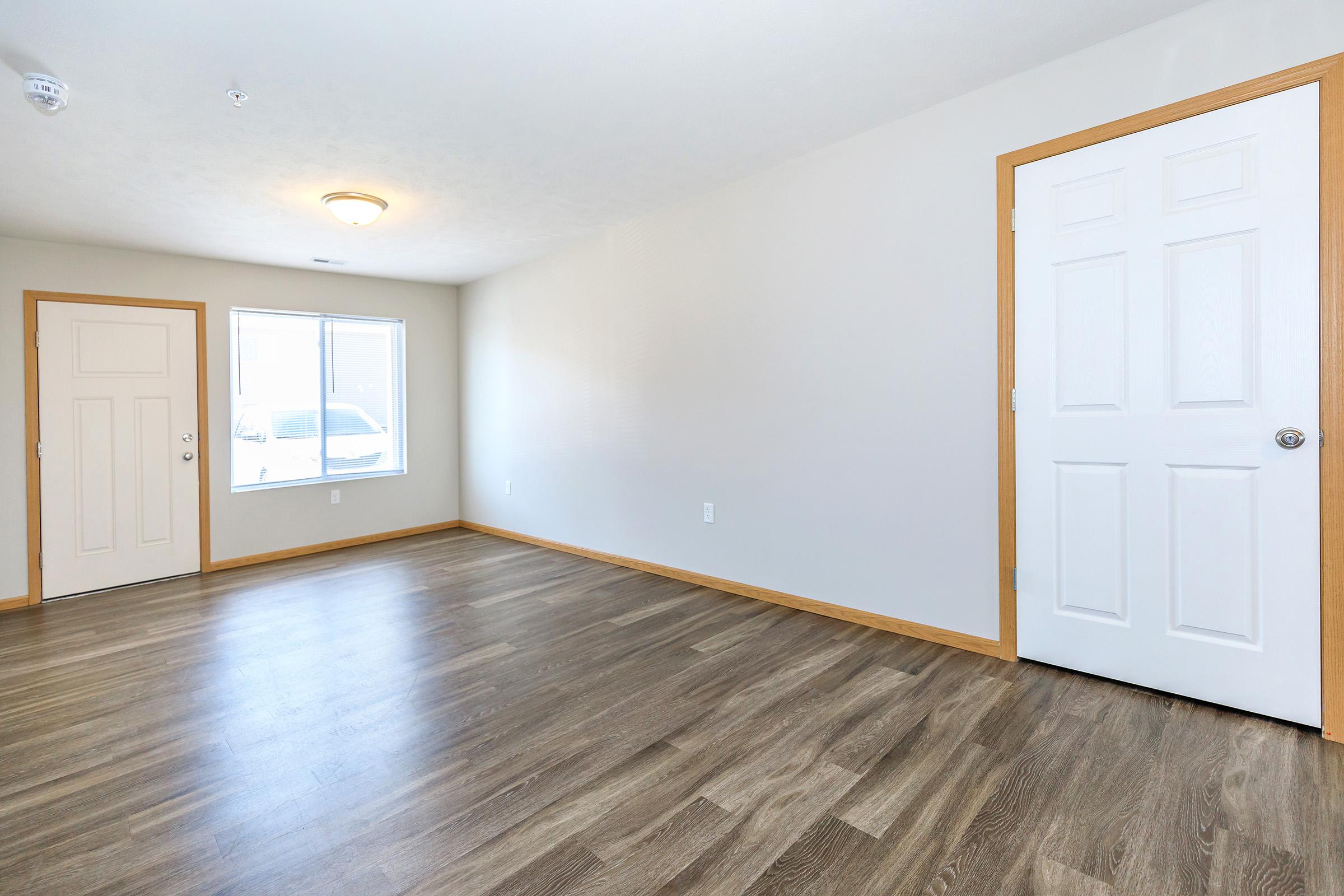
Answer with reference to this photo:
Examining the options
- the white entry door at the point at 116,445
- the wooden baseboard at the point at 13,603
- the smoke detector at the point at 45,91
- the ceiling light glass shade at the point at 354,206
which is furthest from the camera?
the white entry door at the point at 116,445

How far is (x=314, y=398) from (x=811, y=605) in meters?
4.63

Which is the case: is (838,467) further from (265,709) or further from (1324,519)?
(265,709)

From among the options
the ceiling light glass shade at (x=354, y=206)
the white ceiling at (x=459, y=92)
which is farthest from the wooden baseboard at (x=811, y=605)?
the ceiling light glass shade at (x=354, y=206)

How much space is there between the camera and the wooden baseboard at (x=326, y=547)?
502 centimetres

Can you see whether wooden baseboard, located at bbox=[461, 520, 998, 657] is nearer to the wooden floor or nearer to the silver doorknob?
the wooden floor

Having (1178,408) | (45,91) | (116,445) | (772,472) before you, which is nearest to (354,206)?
(45,91)

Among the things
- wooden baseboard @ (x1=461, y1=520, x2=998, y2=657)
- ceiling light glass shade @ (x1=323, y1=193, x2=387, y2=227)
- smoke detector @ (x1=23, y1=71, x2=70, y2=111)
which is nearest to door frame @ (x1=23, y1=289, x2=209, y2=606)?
ceiling light glass shade @ (x1=323, y1=193, x2=387, y2=227)

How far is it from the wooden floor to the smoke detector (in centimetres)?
237

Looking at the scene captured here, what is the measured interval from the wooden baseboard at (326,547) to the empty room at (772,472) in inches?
29.5

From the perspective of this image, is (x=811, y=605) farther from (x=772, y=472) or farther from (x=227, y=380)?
(x=227, y=380)

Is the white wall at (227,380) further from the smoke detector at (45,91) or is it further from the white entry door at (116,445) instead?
the smoke detector at (45,91)

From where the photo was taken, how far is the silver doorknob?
2.12 meters

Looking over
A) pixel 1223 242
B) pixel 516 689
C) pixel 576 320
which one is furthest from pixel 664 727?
pixel 576 320

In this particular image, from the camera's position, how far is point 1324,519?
6.82ft
